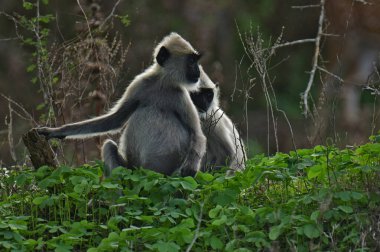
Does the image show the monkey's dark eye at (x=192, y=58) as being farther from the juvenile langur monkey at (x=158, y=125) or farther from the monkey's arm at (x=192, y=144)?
the monkey's arm at (x=192, y=144)

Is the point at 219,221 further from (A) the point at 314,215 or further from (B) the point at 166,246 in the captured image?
(A) the point at 314,215

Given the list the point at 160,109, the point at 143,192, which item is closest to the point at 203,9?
the point at 160,109

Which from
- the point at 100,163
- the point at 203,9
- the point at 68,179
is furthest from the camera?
the point at 203,9

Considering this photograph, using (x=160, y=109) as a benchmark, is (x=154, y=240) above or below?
below

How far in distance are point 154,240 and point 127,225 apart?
1.53 ft

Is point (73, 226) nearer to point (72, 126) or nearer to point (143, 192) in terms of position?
point (143, 192)

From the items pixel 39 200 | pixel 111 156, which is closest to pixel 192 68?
pixel 111 156

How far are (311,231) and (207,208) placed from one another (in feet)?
2.94

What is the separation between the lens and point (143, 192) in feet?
20.5

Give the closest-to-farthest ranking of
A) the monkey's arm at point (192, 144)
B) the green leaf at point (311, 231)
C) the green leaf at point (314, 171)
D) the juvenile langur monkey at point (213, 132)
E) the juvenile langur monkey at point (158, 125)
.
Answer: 1. the green leaf at point (311, 231)
2. the green leaf at point (314, 171)
3. the monkey's arm at point (192, 144)
4. the juvenile langur monkey at point (158, 125)
5. the juvenile langur monkey at point (213, 132)

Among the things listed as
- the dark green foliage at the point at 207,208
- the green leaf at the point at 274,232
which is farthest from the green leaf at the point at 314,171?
the green leaf at the point at 274,232

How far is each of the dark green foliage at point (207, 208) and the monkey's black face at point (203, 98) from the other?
4.15 feet

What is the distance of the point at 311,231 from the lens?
546cm

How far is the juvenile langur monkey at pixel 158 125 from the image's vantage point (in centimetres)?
712
